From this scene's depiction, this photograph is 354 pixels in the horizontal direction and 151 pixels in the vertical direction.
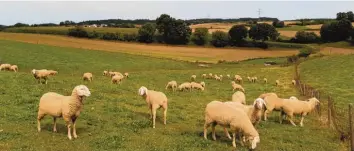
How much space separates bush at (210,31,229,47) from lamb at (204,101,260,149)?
95.9m

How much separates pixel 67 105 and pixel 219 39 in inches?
3915

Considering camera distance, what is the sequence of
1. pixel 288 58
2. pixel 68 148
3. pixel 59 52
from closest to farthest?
pixel 68 148 < pixel 59 52 < pixel 288 58

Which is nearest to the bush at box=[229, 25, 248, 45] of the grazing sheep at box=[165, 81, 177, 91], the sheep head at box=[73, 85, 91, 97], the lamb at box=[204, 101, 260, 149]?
the grazing sheep at box=[165, 81, 177, 91]

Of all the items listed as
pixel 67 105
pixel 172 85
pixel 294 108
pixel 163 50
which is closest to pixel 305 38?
pixel 163 50

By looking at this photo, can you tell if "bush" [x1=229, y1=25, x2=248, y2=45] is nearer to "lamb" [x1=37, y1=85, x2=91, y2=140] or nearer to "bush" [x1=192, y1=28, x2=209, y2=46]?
"bush" [x1=192, y1=28, x2=209, y2=46]

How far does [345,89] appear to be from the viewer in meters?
45.9

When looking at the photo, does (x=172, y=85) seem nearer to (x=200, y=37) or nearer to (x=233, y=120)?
(x=233, y=120)

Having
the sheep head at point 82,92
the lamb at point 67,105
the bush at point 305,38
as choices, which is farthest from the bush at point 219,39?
the sheep head at point 82,92

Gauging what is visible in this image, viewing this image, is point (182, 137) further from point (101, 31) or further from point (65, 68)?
point (101, 31)

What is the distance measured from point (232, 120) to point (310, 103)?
10307 millimetres

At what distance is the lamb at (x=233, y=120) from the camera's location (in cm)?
1677

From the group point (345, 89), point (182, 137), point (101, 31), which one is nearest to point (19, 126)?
point (182, 137)

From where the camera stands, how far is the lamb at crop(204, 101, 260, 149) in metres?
16.8

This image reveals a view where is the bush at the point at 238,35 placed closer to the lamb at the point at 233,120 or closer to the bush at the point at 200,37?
the bush at the point at 200,37
